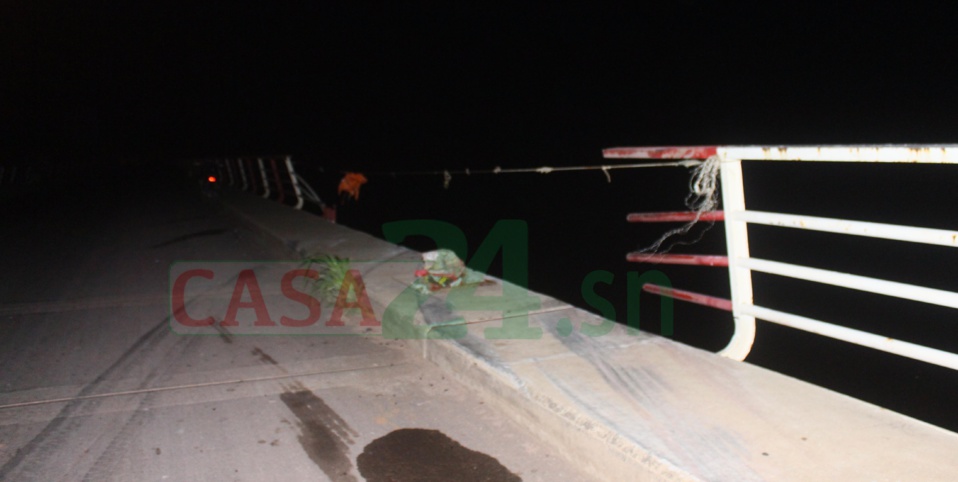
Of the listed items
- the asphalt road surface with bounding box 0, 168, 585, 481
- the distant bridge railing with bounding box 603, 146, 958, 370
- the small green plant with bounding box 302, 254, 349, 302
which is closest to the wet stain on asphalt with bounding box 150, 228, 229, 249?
the asphalt road surface with bounding box 0, 168, 585, 481

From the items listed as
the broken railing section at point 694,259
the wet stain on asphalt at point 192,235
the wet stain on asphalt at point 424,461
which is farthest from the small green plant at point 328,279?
the wet stain on asphalt at point 192,235

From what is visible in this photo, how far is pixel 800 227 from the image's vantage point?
368 cm

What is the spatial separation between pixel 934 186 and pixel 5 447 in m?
40.1

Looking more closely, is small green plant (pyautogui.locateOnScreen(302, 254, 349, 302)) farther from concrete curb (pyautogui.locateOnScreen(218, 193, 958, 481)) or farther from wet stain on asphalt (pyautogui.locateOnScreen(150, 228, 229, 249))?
wet stain on asphalt (pyautogui.locateOnScreen(150, 228, 229, 249))

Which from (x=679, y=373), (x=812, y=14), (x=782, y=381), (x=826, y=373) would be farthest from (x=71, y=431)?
(x=812, y=14)

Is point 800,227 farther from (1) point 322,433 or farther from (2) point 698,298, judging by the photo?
(1) point 322,433

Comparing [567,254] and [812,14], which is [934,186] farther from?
[812,14]

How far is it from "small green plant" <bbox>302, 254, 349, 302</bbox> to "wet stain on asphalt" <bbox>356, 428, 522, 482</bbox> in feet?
9.40

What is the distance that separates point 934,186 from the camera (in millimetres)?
35250

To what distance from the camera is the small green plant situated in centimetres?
662

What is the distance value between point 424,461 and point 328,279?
343cm

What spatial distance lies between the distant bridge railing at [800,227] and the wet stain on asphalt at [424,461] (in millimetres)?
1683

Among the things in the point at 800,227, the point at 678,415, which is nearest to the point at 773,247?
the point at 800,227

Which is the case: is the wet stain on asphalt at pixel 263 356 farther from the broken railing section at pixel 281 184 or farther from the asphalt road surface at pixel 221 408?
the broken railing section at pixel 281 184
